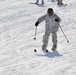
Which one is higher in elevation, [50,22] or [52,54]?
[50,22]

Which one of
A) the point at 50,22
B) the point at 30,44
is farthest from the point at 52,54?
the point at 30,44

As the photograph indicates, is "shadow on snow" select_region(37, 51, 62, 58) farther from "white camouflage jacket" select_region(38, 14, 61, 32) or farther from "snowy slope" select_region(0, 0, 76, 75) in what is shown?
"white camouflage jacket" select_region(38, 14, 61, 32)

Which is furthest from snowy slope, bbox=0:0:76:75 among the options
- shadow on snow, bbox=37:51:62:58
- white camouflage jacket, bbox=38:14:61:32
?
Answer: white camouflage jacket, bbox=38:14:61:32

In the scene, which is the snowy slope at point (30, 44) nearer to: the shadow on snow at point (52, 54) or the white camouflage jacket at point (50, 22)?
the shadow on snow at point (52, 54)

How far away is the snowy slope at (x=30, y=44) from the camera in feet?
36.4

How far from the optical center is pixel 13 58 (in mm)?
12664

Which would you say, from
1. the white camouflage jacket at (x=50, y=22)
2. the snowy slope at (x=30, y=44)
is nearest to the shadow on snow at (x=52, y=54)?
the snowy slope at (x=30, y=44)

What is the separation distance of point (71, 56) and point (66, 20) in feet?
24.1

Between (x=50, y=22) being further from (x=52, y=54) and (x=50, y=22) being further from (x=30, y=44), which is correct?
(x=30, y=44)

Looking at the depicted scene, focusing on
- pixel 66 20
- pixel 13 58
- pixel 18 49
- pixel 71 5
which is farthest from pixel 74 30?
pixel 71 5

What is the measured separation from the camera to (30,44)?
589 inches

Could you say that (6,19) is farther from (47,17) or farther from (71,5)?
(47,17)

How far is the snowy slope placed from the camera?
11.1 m

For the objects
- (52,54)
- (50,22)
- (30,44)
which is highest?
(50,22)
